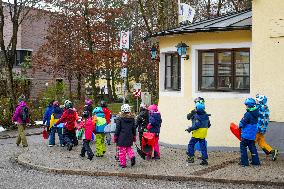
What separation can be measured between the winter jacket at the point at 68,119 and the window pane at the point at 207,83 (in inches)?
159

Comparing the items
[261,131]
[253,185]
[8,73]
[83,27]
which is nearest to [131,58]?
[83,27]

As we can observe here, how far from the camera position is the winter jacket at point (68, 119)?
51.8ft

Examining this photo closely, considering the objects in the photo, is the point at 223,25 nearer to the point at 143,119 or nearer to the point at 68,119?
the point at 143,119

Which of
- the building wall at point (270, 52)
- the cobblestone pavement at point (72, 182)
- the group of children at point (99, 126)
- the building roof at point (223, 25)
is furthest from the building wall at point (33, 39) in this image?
the cobblestone pavement at point (72, 182)

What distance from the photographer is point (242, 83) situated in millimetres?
14875

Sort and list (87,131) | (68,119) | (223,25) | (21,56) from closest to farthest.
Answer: (87,131), (223,25), (68,119), (21,56)

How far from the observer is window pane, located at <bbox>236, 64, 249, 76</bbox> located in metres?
14.8

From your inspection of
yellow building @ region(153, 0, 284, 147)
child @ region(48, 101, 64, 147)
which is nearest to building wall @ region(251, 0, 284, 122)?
yellow building @ region(153, 0, 284, 147)

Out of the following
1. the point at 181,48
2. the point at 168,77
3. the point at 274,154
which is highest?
the point at 181,48

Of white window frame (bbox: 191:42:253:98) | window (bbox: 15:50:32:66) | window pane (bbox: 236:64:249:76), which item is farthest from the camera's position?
window (bbox: 15:50:32:66)

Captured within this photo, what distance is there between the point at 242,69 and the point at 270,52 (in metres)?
1.40

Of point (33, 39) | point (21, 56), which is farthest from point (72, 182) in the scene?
point (33, 39)

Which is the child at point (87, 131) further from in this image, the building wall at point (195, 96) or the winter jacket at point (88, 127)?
the building wall at point (195, 96)

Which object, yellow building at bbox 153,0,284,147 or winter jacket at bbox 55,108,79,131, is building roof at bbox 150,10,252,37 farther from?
winter jacket at bbox 55,108,79,131
